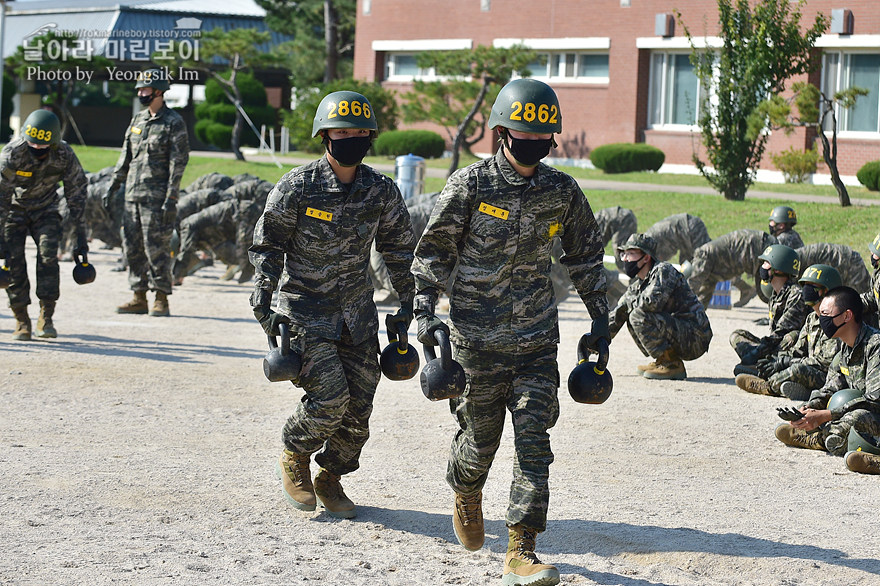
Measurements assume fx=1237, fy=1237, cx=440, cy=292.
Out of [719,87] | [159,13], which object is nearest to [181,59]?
[159,13]

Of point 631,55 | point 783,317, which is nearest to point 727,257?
point 783,317

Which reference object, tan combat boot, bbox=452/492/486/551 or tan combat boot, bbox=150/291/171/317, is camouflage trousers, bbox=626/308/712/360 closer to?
tan combat boot, bbox=452/492/486/551

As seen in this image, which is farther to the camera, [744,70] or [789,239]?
[744,70]

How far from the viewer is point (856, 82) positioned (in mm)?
32906

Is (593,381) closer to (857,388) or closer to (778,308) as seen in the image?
(857,388)

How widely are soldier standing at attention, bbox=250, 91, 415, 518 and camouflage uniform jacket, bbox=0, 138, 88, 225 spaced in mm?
5692

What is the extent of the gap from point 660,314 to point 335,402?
17.7 ft

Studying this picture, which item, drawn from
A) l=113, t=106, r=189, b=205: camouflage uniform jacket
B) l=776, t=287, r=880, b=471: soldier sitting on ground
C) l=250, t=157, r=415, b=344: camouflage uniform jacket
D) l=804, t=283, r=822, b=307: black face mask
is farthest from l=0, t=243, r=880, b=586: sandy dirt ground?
l=113, t=106, r=189, b=205: camouflage uniform jacket

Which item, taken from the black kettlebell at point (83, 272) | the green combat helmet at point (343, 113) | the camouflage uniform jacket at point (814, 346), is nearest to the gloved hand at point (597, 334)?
the green combat helmet at point (343, 113)

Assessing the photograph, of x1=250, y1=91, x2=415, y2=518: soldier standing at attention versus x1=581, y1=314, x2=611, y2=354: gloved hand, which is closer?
x1=581, y1=314, x2=611, y2=354: gloved hand

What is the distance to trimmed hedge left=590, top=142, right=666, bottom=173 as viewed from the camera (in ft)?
113

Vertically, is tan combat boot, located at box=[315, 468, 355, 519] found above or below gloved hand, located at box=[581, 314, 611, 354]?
below

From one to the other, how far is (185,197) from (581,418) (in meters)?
10.6

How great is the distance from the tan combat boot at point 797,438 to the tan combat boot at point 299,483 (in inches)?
145
